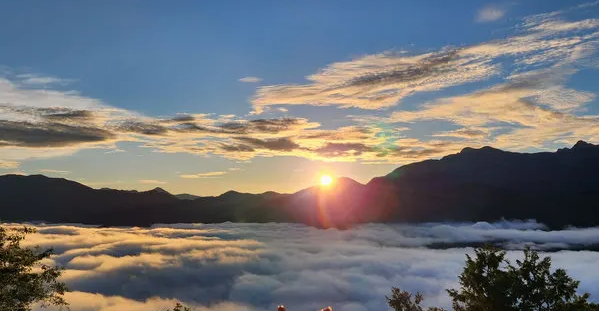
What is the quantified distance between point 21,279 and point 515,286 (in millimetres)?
43299

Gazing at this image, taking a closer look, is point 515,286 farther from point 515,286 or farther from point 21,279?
point 21,279

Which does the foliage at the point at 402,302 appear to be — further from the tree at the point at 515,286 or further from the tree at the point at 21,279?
the tree at the point at 21,279

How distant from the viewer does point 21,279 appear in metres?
32.1

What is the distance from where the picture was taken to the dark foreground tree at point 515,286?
131 feet

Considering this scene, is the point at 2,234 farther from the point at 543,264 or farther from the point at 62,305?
the point at 543,264

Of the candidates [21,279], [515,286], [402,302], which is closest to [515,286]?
[515,286]

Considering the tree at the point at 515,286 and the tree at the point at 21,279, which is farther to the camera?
the tree at the point at 515,286

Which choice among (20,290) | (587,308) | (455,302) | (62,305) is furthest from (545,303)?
(20,290)

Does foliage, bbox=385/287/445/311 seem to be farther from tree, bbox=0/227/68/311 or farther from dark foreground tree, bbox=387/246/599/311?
tree, bbox=0/227/68/311

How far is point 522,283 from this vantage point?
41438 mm

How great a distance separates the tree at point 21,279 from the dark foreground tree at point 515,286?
36.9m

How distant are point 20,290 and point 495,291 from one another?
4241cm

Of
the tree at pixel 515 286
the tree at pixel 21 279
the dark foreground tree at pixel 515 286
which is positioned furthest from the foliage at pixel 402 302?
the tree at pixel 21 279

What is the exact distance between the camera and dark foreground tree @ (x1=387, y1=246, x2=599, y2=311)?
40062 millimetres
